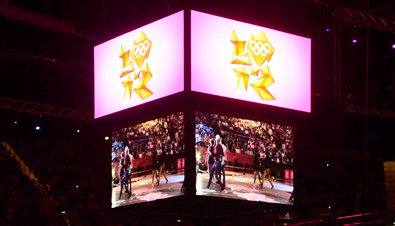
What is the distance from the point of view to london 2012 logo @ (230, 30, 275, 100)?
806cm

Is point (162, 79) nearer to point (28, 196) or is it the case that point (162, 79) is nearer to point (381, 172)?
point (28, 196)

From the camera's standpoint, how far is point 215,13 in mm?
7926

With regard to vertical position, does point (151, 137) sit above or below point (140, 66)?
below

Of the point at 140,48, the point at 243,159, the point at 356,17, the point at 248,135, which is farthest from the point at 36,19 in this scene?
the point at 243,159

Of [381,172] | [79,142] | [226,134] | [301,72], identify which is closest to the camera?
[226,134]

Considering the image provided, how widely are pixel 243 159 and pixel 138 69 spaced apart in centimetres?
183

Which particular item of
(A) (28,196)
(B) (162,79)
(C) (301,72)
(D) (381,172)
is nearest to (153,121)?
(B) (162,79)

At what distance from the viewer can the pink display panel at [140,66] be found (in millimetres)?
7766

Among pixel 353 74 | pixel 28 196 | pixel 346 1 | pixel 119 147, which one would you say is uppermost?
pixel 346 1

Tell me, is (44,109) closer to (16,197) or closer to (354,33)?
(16,197)

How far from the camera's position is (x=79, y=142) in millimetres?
17641

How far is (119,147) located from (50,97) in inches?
A: 303

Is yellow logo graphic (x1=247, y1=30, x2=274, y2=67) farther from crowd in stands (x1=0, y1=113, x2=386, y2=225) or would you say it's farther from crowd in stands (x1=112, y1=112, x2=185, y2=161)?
crowd in stands (x1=0, y1=113, x2=386, y2=225)

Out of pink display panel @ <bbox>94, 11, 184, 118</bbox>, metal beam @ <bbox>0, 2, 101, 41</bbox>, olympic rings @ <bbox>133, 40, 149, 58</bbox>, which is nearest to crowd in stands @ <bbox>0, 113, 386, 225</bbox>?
metal beam @ <bbox>0, 2, 101, 41</bbox>
